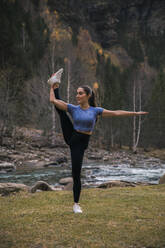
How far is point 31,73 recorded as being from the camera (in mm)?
34500

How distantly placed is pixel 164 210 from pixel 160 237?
6.20ft

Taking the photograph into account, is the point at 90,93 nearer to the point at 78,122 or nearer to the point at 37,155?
the point at 78,122

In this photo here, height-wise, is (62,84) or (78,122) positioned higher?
(62,84)

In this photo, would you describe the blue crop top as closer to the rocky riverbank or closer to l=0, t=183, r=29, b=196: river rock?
l=0, t=183, r=29, b=196: river rock

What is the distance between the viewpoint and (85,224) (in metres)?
4.59

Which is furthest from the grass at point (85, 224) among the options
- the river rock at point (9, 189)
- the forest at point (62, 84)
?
the forest at point (62, 84)

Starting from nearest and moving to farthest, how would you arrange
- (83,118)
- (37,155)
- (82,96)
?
(83,118) < (82,96) < (37,155)

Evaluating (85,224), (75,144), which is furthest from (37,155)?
(85,224)

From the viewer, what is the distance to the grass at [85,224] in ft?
12.6

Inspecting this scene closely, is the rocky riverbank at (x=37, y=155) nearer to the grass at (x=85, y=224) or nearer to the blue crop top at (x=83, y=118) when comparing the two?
the grass at (x=85, y=224)

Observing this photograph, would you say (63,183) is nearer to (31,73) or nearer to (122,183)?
(122,183)

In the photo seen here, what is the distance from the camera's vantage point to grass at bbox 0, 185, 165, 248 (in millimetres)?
3834

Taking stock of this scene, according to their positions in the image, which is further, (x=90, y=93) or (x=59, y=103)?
(x=90, y=93)

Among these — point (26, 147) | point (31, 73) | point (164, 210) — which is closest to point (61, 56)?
point (31, 73)
